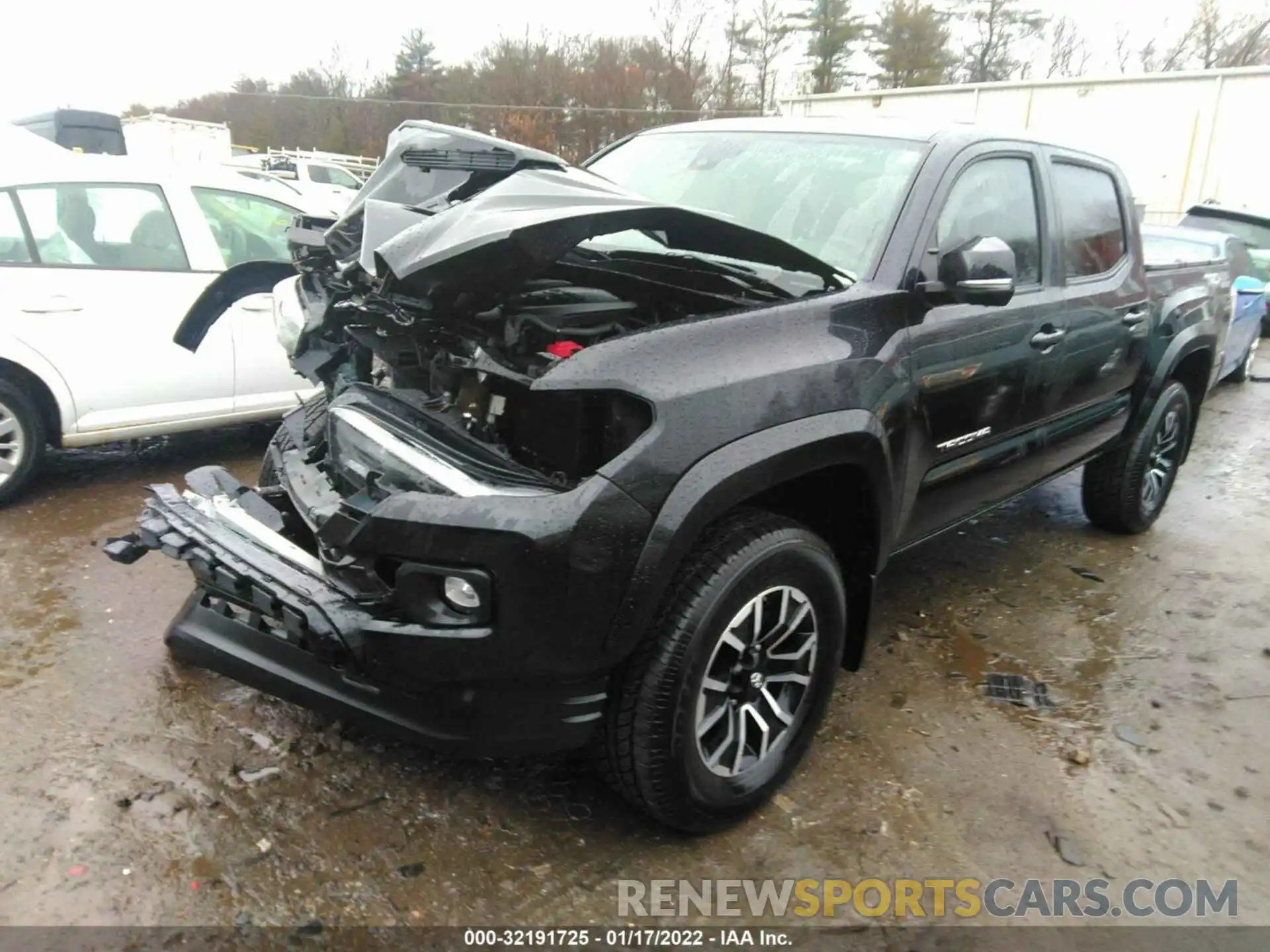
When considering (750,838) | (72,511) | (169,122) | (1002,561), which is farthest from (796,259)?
(169,122)

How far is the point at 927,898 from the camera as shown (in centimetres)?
239

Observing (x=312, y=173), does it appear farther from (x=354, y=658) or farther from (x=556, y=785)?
(x=354, y=658)

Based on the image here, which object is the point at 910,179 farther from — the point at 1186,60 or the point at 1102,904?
the point at 1186,60

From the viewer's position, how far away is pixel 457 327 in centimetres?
250

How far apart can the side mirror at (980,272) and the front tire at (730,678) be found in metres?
0.94

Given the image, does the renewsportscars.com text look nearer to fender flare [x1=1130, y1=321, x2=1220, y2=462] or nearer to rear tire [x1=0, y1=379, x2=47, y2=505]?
fender flare [x1=1130, y1=321, x2=1220, y2=462]

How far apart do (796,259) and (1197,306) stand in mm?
3380

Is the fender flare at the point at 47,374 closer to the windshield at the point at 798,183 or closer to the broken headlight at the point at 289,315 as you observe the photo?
the broken headlight at the point at 289,315

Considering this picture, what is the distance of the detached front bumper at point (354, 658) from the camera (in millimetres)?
2074

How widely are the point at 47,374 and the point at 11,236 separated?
696 mm

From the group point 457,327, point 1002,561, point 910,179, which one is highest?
point 910,179

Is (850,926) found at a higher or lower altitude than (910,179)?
lower

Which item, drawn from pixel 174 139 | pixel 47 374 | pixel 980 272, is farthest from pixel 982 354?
pixel 174 139

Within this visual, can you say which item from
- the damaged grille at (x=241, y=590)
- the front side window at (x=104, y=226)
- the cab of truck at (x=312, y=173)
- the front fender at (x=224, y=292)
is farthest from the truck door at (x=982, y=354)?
the cab of truck at (x=312, y=173)
